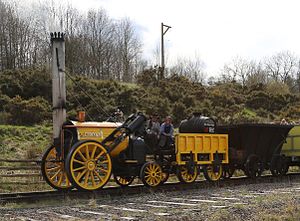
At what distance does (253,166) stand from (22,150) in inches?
446

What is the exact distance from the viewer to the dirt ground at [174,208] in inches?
329

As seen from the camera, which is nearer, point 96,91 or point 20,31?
point 96,91

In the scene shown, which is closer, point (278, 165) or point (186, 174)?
point (186, 174)

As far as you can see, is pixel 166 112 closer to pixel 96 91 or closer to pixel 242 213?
pixel 96 91

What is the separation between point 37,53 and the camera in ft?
162

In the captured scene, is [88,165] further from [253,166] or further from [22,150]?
[22,150]

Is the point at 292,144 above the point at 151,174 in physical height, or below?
above

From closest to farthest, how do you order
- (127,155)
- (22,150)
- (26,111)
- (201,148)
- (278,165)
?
(127,155)
(201,148)
(278,165)
(22,150)
(26,111)

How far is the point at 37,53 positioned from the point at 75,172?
1571 inches

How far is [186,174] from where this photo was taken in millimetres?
14805

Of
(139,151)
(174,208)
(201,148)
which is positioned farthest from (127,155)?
(174,208)

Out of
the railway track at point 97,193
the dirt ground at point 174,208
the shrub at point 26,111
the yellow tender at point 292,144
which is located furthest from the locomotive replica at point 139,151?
the shrub at point 26,111

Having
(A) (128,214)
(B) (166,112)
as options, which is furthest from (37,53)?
(A) (128,214)

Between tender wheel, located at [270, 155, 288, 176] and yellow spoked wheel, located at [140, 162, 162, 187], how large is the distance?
18.2ft
